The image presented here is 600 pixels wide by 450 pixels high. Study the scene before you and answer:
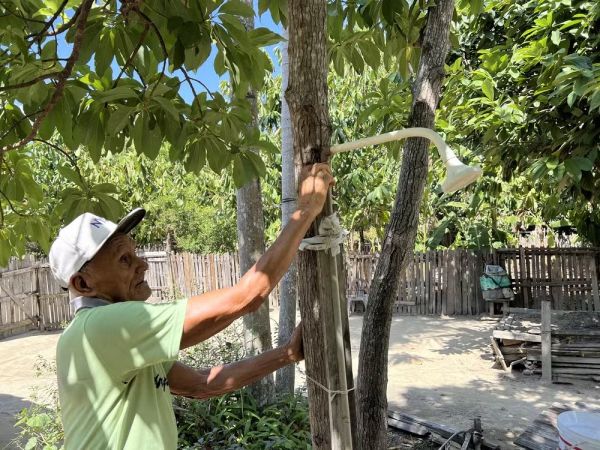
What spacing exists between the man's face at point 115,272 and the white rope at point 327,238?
0.59 m

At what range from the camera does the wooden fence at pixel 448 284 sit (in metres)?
10.9

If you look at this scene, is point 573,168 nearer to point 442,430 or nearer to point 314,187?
point 442,430

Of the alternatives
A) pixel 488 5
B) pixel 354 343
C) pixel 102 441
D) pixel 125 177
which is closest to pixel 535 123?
pixel 488 5

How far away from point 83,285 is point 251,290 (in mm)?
603

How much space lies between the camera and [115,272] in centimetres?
164

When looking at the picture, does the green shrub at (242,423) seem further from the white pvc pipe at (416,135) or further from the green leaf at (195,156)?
the white pvc pipe at (416,135)

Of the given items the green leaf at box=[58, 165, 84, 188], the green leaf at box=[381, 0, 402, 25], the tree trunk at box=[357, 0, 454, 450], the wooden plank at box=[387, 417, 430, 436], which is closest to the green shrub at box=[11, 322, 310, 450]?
the wooden plank at box=[387, 417, 430, 436]

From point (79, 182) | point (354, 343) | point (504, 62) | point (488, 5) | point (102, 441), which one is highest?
point (488, 5)

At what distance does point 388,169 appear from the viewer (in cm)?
1183

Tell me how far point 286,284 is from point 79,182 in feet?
7.51

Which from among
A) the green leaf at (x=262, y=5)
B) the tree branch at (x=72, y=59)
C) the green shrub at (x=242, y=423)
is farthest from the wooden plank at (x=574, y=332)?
the tree branch at (x=72, y=59)

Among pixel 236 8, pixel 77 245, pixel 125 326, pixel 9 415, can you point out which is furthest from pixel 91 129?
pixel 9 415

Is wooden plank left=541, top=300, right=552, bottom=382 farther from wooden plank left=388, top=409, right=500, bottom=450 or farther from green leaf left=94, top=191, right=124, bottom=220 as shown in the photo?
green leaf left=94, top=191, right=124, bottom=220

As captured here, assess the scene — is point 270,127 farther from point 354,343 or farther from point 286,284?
point 286,284
